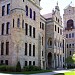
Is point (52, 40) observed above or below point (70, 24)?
below

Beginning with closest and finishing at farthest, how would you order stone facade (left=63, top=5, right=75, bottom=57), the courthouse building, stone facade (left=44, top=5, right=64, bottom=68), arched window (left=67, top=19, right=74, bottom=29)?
1. the courthouse building
2. stone facade (left=44, top=5, right=64, bottom=68)
3. stone facade (left=63, top=5, right=75, bottom=57)
4. arched window (left=67, top=19, right=74, bottom=29)

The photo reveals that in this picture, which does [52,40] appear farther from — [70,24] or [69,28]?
[70,24]

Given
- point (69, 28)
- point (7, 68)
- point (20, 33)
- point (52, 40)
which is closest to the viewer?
point (7, 68)

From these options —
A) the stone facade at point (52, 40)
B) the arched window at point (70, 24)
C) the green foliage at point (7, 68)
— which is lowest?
the green foliage at point (7, 68)

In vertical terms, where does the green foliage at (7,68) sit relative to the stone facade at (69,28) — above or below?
below

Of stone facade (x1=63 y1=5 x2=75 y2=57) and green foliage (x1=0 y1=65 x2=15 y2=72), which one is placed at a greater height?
stone facade (x1=63 y1=5 x2=75 y2=57)

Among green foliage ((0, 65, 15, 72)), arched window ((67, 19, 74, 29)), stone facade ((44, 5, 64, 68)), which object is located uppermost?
arched window ((67, 19, 74, 29))

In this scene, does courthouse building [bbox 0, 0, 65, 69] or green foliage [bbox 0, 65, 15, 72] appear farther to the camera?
courthouse building [bbox 0, 0, 65, 69]

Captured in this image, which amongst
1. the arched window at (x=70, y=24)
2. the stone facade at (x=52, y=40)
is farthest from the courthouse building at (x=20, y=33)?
the arched window at (x=70, y=24)

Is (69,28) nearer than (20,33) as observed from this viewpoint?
No

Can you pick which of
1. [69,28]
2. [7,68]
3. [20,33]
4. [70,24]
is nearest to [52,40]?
[20,33]

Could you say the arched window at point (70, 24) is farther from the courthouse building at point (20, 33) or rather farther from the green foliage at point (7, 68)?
the green foliage at point (7, 68)

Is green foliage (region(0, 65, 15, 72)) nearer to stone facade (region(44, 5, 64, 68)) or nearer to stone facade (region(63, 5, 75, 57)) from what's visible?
stone facade (region(44, 5, 64, 68))

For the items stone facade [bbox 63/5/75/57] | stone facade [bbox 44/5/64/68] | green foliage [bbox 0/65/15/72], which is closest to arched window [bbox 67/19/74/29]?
stone facade [bbox 63/5/75/57]
